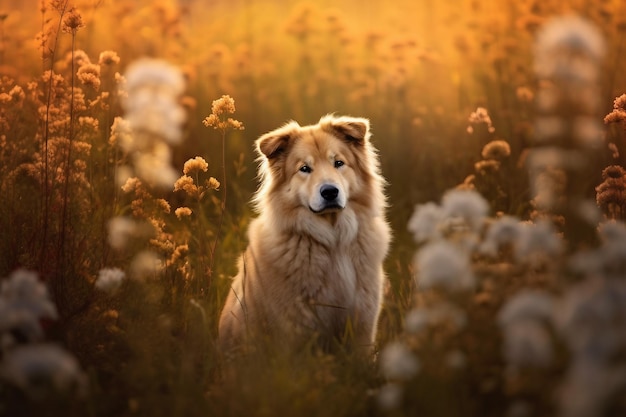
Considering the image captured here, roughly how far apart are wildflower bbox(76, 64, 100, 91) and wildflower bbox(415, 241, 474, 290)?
277 cm

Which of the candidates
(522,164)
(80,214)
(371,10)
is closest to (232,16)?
(371,10)

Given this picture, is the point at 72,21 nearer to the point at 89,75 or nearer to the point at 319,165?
the point at 89,75

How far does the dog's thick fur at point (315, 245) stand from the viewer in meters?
4.89

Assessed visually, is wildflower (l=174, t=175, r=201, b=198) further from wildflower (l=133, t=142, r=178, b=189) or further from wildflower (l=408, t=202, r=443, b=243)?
wildflower (l=408, t=202, r=443, b=243)

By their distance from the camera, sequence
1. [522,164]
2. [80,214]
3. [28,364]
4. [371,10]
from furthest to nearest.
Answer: [371,10] < [522,164] < [80,214] < [28,364]

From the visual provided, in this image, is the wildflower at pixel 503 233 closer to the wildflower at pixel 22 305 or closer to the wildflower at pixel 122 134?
the wildflower at pixel 22 305

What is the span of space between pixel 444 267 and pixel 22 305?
1579 mm

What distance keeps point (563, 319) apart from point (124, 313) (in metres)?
2.68

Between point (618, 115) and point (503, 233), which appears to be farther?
point (618, 115)

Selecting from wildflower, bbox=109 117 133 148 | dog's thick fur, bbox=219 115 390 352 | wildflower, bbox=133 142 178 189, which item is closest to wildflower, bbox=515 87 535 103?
dog's thick fur, bbox=219 115 390 352

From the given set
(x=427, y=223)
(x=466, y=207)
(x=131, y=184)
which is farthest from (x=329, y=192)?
(x=466, y=207)

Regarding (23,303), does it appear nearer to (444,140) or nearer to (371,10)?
(444,140)

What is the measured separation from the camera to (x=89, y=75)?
472 centimetres

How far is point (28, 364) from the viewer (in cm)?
271
